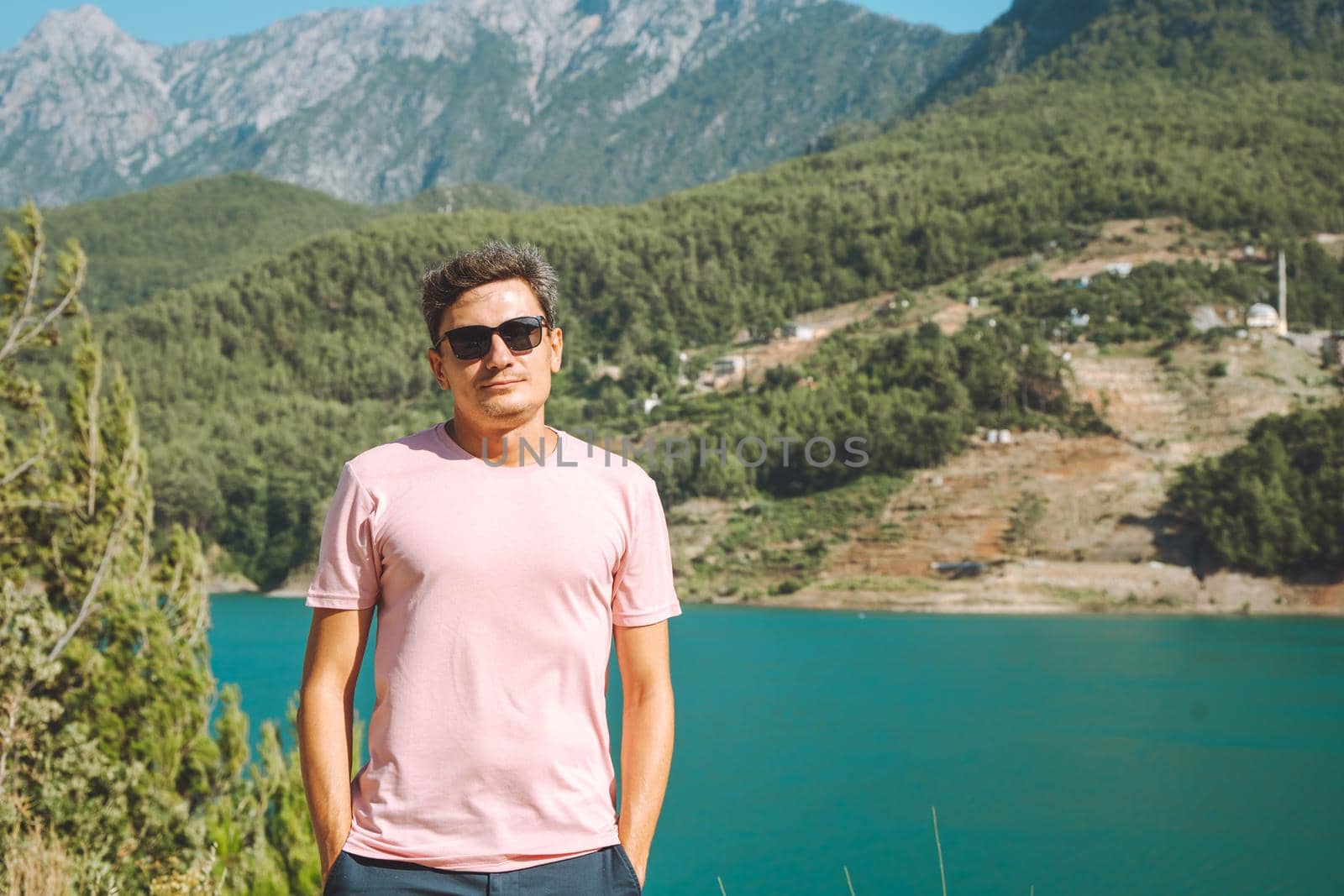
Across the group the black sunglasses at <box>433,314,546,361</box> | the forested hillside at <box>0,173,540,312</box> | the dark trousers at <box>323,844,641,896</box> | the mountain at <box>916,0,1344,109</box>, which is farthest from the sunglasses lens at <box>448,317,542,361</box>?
the forested hillside at <box>0,173,540,312</box>

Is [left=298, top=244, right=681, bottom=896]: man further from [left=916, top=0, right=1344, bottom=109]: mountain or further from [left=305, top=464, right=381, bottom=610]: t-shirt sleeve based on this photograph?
[left=916, top=0, right=1344, bottom=109]: mountain

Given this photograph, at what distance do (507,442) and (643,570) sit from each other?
307mm

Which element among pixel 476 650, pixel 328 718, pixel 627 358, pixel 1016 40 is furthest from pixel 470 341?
pixel 1016 40

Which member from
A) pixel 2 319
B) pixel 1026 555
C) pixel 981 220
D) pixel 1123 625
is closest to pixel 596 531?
pixel 2 319

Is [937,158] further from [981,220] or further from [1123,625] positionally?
[1123,625]

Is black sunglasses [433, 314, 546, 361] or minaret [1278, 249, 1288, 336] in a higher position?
minaret [1278, 249, 1288, 336]

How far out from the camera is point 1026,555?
4322 centimetres

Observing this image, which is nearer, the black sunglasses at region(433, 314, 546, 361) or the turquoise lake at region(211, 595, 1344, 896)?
the black sunglasses at region(433, 314, 546, 361)

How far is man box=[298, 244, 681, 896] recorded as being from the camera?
1.92m

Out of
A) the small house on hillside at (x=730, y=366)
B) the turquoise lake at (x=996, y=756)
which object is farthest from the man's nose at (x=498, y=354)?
the small house on hillside at (x=730, y=366)

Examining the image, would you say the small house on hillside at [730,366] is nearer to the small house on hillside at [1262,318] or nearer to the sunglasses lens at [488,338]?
the small house on hillside at [1262,318]

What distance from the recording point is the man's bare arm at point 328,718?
199cm

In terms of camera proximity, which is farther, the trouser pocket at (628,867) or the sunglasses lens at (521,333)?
the sunglasses lens at (521,333)

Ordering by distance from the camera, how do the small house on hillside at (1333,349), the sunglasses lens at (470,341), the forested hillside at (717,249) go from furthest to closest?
the forested hillside at (717,249)
the small house on hillside at (1333,349)
the sunglasses lens at (470,341)
